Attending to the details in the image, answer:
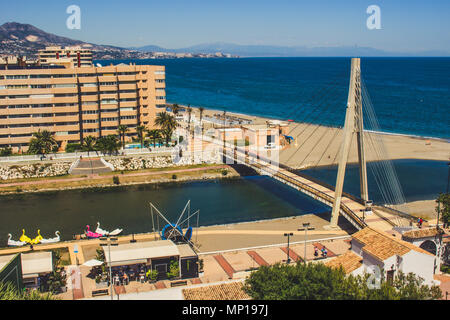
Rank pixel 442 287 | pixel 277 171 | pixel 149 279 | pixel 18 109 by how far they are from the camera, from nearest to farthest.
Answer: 1. pixel 442 287
2. pixel 149 279
3. pixel 277 171
4. pixel 18 109

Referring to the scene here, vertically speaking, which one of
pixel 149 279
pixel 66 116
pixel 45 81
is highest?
pixel 45 81

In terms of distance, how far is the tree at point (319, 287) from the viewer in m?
19.5

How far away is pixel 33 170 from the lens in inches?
2211

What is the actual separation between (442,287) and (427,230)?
5.11m

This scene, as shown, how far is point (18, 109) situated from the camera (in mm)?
59656

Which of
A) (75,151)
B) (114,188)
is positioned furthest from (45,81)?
(114,188)

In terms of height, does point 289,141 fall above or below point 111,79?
below

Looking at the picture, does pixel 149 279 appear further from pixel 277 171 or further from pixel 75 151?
pixel 75 151

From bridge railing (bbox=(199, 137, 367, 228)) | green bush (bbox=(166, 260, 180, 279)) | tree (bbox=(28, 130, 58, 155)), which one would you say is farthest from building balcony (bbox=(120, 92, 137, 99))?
green bush (bbox=(166, 260, 180, 279))

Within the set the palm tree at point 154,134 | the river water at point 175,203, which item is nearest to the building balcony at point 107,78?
the palm tree at point 154,134

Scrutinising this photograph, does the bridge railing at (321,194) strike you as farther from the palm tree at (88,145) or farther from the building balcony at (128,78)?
the building balcony at (128,78)

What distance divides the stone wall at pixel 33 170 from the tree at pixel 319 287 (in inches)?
1610

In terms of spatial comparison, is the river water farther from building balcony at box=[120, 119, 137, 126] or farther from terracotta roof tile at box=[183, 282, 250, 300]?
terracotta roof tile at box=[183, 282, 250, 300]

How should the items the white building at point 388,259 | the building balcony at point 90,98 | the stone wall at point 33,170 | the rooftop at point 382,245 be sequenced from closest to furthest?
the white building at point 388,259
the rooftop at point 382,245
the stone wall at point 33,170
the building balcony at point 90,98
